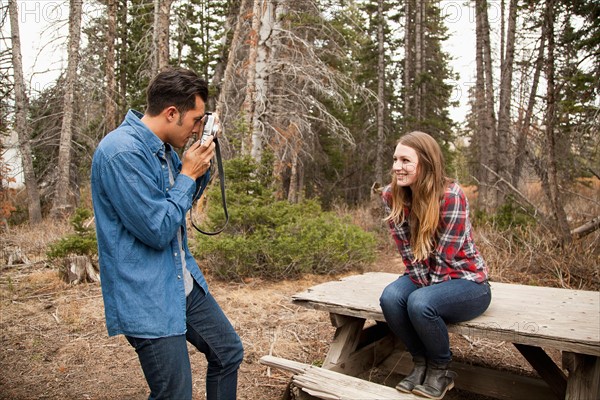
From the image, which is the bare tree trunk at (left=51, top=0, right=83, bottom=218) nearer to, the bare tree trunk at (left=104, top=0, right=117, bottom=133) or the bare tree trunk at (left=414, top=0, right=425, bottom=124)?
the bare tree trunk at (left=104, top=0, right=117, bottom=133)

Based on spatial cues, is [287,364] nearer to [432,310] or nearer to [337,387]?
[337,387]

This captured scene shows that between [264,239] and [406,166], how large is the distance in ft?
12.6

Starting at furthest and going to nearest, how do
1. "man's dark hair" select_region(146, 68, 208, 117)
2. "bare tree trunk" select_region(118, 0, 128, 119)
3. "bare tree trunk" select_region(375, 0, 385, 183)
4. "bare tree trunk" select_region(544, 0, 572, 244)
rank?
"bare tree trunk" select_region(118, 0, 128, 119), "bare tree trunk" select_region(375, 0, 385, 183), "bare tree trunk" select_region(544, 0, 572, 244), "man's dark hair" select_region(146, 68, 208, 117)

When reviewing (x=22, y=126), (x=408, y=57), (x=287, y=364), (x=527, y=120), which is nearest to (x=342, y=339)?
(x=287, y=364)

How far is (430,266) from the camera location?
10.5ft

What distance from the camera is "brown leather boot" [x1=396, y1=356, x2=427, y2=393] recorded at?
291 cm

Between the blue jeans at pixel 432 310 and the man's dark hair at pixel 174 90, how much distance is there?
183cm

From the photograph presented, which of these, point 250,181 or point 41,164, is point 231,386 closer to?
point 250,181

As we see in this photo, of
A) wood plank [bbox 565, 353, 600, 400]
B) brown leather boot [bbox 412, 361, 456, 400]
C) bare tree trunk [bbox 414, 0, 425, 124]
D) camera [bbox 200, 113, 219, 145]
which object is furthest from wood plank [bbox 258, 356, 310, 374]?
bare tree trunk [bbox 414, 0, 425, 124]

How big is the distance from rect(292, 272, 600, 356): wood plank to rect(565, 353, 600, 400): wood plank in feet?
0.61

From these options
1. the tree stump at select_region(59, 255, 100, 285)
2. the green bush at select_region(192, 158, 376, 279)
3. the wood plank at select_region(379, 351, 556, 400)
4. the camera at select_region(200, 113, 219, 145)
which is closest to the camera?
the camera at select_region(200, 113, 219, 145)

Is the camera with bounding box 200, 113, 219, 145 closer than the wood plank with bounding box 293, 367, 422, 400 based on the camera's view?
Yes

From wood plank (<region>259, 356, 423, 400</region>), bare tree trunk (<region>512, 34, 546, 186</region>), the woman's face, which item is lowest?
wood plank (<region>259, 356, 423, 400</region>)

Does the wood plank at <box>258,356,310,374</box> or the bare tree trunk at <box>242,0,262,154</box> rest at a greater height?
the bare tree trunk at <box>242,0,262,154</box>
